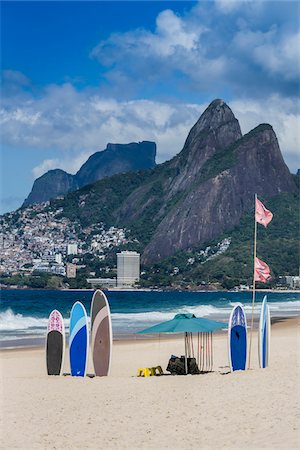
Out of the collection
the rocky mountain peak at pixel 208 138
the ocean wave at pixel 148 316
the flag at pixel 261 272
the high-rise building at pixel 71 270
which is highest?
the rocky mountain peak at pixel 208 138

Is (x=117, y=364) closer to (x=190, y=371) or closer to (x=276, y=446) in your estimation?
(x=190, y=371)

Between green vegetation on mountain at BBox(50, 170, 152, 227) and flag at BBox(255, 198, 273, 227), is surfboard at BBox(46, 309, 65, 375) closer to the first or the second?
flag at BBox(255, 198, 273, 227)

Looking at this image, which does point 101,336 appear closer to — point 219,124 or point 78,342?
point 78,342

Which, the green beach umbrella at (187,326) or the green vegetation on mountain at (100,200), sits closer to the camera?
the green beach umbrella at (187,326)

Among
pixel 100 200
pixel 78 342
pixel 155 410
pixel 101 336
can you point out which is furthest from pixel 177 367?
pixel 100 200

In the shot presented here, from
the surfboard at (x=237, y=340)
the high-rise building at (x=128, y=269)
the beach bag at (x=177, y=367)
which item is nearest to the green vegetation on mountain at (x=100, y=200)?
the high-rise building at (x=128, y=269)

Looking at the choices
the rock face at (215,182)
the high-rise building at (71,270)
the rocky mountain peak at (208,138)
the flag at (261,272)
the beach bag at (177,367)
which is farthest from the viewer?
the rocky mountain peak at (208,138)

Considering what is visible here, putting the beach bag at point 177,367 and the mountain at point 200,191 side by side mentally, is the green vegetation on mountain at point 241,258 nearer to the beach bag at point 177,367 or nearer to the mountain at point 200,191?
the mountain at point 200,191

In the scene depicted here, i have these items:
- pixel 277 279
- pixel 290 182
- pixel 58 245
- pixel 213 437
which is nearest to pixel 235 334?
pixel 213 437
